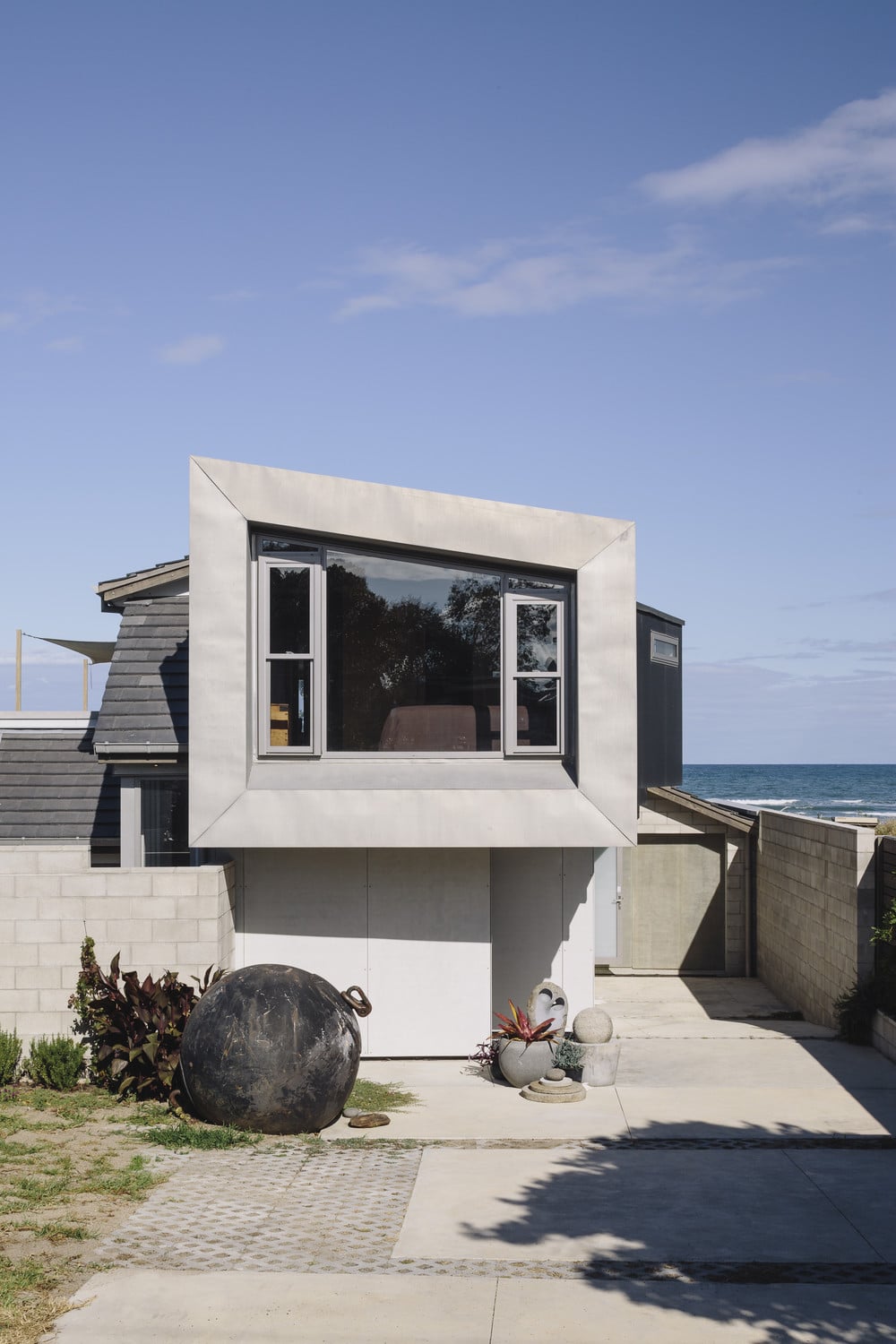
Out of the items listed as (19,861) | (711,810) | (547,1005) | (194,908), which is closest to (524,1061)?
(547,1005)

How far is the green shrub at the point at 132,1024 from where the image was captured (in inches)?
479

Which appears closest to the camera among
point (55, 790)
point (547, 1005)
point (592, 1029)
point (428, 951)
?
point (592, 1029)

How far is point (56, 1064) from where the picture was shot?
12.5 meters

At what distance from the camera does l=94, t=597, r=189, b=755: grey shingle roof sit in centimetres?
1456

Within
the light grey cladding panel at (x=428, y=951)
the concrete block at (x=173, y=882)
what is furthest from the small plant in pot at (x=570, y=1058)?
the concrete block at (x=173, y=882)

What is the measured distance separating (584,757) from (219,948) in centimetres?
441

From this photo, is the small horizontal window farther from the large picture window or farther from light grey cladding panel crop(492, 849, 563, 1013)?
light grey cladding panel crop(492, 849, 563, 1013)

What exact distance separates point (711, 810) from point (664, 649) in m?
5.17

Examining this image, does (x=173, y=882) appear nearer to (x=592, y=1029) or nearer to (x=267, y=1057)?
(x=267, y=1057)

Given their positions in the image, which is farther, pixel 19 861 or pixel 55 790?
pixel 55 790

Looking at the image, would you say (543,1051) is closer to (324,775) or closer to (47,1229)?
(324,775)

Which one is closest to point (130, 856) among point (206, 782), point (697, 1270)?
point (206, 782)

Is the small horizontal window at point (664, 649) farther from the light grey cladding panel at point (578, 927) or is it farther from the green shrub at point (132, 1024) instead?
the green shrub at point (132, 1024)

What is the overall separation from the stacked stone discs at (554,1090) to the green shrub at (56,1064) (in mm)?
4490
